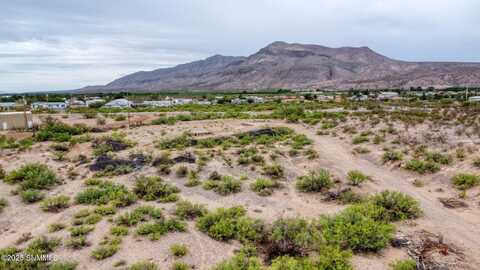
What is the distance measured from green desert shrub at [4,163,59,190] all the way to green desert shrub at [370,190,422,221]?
388 inches

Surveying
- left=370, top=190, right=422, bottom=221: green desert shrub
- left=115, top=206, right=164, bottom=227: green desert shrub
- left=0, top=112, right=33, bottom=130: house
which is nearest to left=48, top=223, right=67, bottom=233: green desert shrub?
left=115, top=206, right=164, bottom=227: green desert shrub

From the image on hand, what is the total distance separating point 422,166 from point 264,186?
226 inches

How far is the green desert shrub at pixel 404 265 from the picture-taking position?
15.3 feet

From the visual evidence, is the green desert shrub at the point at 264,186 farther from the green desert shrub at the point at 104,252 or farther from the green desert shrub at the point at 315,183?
the green desert shrub at the point at 104,252

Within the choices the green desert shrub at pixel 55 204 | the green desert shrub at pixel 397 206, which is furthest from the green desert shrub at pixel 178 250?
the green desert shrub at pixel 397 206

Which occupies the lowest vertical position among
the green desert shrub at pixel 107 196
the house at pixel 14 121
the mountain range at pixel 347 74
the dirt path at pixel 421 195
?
the dirt path at pixel 421 195

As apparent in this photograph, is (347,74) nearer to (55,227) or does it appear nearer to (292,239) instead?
(292,239)

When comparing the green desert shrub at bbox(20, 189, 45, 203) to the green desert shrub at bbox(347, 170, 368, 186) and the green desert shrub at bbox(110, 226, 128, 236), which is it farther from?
the green desert shrub at bbox(347, 170, 368, 186)

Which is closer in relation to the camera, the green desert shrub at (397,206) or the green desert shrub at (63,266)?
the green desert shrub at (63,266)

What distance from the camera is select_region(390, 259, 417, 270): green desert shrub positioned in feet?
15.3

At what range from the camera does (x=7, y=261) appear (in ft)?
16.6

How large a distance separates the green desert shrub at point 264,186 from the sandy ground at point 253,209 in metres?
0.22

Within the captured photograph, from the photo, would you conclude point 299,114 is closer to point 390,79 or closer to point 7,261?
point 7,261

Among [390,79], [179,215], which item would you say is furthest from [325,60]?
[179,215]
